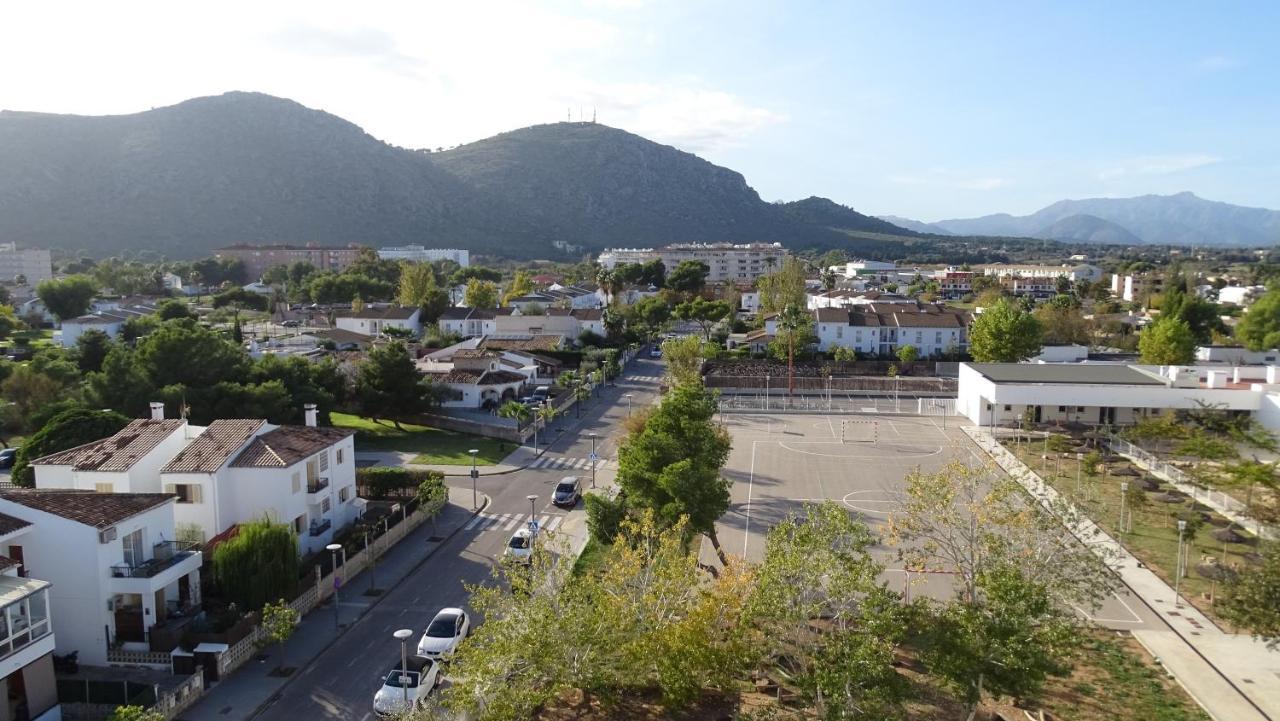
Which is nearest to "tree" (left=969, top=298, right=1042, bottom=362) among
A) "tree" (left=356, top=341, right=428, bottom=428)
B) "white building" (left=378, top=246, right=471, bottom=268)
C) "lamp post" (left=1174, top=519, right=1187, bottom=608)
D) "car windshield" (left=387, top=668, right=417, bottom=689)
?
"lamp post" (left=1174, top=519, right=1187, bottom=608)

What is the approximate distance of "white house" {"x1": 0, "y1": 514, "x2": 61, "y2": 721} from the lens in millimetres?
18125

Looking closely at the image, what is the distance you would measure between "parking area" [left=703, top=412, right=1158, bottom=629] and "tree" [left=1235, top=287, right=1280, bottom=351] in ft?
143

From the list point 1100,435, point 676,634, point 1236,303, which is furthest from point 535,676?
point 1236,303

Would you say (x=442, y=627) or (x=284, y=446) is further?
(x=284, y=446)

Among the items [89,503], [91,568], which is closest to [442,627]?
[91,568]

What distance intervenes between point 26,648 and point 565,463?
2793cm

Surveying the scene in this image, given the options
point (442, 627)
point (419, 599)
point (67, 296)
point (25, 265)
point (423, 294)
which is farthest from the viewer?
point (25, 265)

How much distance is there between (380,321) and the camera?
89.9 meters

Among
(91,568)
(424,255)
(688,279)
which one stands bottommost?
(91,568)

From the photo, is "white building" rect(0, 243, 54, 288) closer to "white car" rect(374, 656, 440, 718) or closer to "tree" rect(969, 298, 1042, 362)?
"tree" rect(969, 298, 1042, 362)

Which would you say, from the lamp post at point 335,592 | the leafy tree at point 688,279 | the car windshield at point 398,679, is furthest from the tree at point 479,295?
the car windshield at point 398,679

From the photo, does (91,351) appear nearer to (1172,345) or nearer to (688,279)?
(688,279)

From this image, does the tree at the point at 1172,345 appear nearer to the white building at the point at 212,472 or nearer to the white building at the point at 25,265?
the white building at the point at 212,472

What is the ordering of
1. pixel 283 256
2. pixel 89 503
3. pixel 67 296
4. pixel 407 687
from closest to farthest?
pixel 407 687, pixel 89 503, pixel 67 296, pixel 283 256
